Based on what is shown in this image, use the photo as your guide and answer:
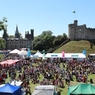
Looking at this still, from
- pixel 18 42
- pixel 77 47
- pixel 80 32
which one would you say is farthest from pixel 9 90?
pixel 18 42

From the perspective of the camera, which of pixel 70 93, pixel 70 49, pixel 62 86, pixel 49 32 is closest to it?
pixel 70 93

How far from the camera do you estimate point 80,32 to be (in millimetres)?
66875

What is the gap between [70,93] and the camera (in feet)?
36.9

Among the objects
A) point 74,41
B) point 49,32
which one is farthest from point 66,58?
point 49,32

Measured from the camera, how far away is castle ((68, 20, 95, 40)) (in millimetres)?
66875

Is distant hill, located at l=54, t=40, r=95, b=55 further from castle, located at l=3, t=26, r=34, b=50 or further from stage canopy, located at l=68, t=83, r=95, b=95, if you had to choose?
castle, located at l=3, t=26, r=34, b=50

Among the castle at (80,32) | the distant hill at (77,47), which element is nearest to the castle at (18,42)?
the castle at (80,32)

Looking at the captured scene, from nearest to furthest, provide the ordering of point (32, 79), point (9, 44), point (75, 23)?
1. point (32, 79)
2. point (75, 23)
3. point (9, 44)

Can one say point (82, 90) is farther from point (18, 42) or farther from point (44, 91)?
point (18, 42)

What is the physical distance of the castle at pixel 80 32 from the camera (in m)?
66.9

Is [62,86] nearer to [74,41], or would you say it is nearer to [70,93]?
[70,93]

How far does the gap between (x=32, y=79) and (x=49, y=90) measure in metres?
8.32

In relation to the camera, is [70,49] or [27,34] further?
[27,34]

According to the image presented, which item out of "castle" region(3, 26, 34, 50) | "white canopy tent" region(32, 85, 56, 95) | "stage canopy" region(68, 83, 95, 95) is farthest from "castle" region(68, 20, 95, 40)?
"castle" region(3, 26, 34, 50)
